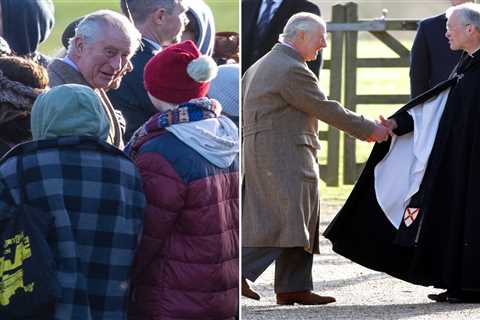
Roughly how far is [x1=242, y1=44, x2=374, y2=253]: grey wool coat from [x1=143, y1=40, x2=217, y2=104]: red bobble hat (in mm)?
2374

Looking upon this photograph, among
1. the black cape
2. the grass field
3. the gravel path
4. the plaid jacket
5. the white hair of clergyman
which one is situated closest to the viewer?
the plaid jacket

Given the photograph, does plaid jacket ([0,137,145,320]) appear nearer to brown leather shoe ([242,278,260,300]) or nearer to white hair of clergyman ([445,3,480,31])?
brown leather shoe ([242,278,260,300])

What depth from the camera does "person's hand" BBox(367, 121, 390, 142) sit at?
7.22 metres

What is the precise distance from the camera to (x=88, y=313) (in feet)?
14.5

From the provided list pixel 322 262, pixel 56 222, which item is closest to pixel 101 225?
pixel 56 222

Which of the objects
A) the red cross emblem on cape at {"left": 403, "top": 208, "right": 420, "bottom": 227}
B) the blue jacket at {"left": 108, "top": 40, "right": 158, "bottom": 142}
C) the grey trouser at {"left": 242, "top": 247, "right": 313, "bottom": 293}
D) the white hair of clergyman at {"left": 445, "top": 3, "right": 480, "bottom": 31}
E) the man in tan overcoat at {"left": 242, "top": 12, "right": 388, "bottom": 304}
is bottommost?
the grey trouser at {"left": 242, "top": 247, "right": 313, "bottom": 293}

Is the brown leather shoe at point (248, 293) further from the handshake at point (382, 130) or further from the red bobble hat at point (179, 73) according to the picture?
the red bobble hat at point (179, 73)

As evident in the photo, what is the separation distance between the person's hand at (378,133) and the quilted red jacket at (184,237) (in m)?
2.64

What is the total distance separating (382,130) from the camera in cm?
723

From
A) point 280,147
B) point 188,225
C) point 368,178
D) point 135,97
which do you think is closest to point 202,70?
point 135,97

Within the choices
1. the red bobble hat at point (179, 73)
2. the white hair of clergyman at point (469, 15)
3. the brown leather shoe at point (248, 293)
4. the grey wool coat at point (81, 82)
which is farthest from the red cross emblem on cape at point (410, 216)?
the grey wool coat at point (81, 82)

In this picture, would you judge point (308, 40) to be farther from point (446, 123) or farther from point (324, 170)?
point (324, 170)

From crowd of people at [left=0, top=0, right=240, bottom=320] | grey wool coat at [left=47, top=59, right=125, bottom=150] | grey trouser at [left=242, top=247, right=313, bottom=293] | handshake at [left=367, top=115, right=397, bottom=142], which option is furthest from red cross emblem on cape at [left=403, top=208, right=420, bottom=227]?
grey wool coat at [left=47, top=59, right=125, bottom=150]

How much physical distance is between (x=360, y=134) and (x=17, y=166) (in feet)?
10.2
